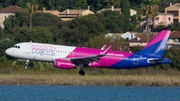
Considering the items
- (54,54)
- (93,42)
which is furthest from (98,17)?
(54,54)

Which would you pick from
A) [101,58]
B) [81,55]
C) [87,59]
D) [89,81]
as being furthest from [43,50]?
[101,58]

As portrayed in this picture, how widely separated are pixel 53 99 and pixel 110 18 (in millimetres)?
115928

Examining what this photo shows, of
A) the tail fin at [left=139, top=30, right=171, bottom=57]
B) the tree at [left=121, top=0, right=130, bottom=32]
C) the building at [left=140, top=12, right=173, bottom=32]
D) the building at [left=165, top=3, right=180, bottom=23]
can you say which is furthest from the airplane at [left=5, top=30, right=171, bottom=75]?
the building at [left=165, top=3, right=180, bottom=23]

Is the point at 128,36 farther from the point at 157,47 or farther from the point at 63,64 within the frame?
the point at 63,64

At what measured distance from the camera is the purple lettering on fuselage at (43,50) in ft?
139

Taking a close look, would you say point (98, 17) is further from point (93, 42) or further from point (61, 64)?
point (61, 64)

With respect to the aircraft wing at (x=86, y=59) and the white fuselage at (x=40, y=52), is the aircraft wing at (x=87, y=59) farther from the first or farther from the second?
the white fuselage at (x=40, y=52)

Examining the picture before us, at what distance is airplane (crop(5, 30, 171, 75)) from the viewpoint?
42.3 m

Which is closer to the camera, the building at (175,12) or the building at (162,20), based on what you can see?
the building at (162,20)

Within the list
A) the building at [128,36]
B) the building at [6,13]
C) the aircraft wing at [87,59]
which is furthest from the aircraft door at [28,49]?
the building at [6,13]

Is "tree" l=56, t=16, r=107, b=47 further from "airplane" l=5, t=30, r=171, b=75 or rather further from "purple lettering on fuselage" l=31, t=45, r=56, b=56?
"purple lettering on fuselage" l=31, t=45, r=56, b=56

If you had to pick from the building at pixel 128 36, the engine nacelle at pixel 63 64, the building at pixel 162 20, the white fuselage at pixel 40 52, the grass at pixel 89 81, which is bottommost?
the building at pixel 128 36

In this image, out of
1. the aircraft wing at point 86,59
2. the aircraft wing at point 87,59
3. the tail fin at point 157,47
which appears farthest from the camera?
the tail fin at point 157,47

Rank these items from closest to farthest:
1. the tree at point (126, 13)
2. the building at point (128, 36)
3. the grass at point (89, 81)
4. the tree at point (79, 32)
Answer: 1. the grass at point (89, 81)
2. the tree at point (79, 32)
3. the building at point (128, 36)
4. the tree at point (126, 13)
